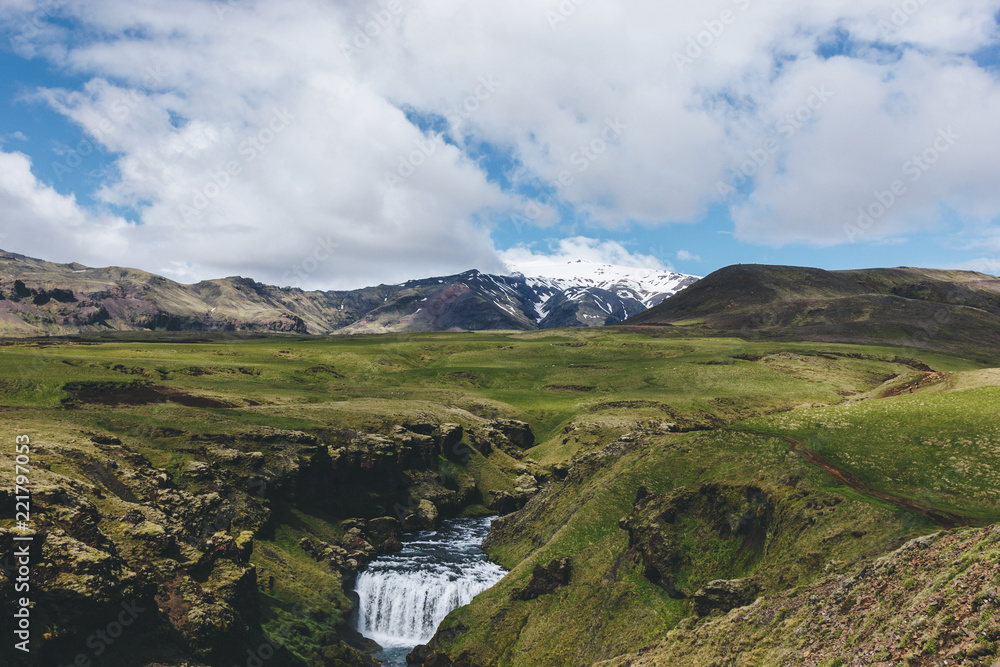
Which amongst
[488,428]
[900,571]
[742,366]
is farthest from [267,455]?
[742,366]

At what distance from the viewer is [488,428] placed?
107m

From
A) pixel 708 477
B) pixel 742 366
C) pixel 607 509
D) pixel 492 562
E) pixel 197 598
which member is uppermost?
pixel 742 366

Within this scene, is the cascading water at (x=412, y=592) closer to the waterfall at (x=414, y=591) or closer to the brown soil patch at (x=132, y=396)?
the waterfall at (x=414, y=591)

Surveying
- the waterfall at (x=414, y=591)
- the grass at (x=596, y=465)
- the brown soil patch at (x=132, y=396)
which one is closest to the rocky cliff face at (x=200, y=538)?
the grass at (x=596, y=465)

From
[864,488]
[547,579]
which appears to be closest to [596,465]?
[547,579]

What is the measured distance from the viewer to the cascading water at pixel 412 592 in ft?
176

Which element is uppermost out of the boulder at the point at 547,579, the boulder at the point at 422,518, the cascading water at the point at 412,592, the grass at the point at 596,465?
the grass at the point at 596,465

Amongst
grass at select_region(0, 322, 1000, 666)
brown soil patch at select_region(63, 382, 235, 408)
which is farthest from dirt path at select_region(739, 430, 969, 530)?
brown soil patch at select_region(63, 382, 235, 408)

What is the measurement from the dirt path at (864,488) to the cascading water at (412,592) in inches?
1318

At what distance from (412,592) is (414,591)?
0.75 feet

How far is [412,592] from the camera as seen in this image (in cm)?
5694

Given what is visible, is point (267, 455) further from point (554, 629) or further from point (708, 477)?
point (708, 477)

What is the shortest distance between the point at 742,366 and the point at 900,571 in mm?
139967

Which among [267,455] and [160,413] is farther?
[160,413]
